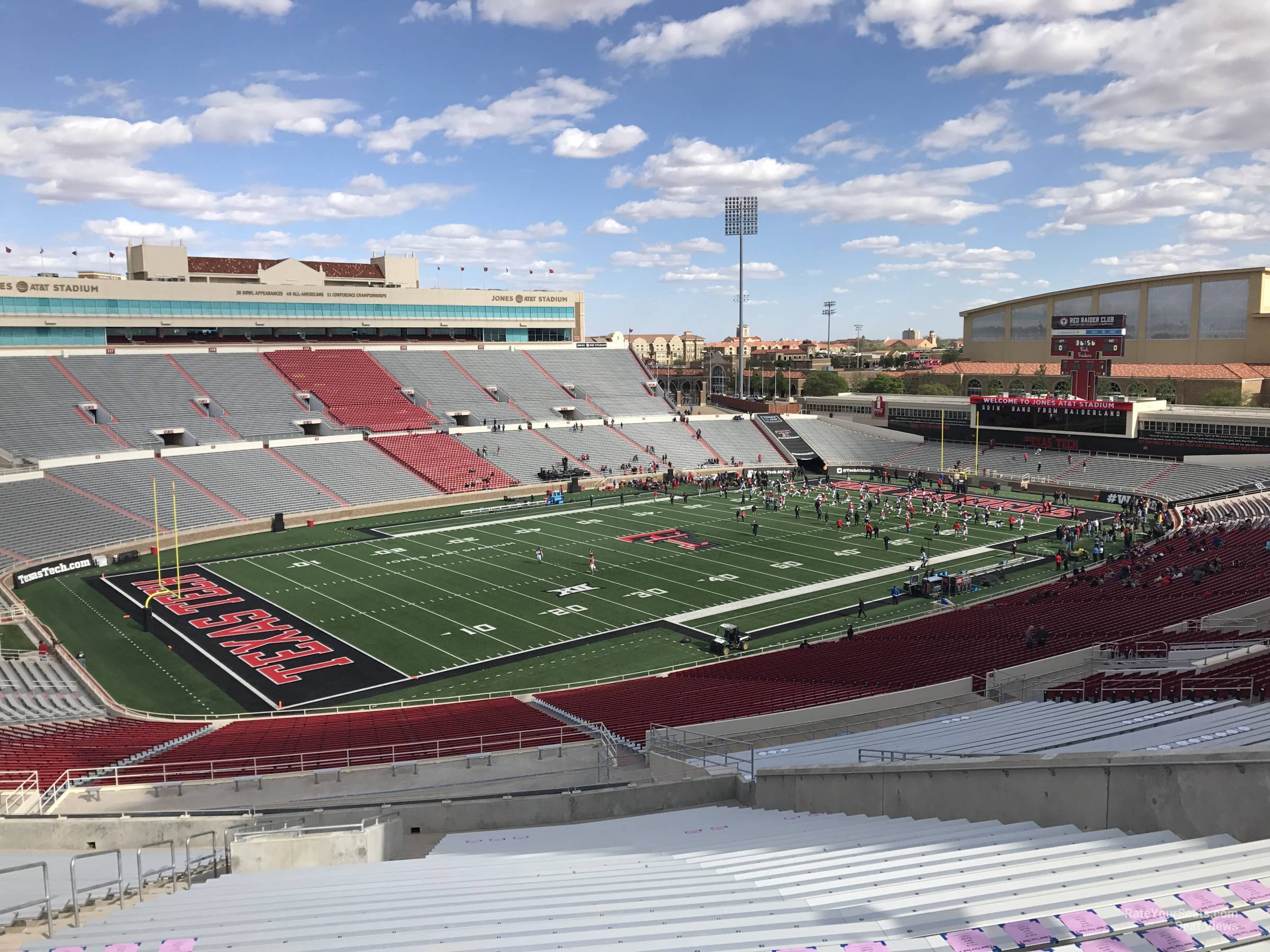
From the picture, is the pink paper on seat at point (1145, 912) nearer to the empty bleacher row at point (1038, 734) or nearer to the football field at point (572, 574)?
the empty bleacher row at point (1038, 734)

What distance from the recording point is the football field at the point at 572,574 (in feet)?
85.6

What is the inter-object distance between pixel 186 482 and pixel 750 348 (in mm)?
151229

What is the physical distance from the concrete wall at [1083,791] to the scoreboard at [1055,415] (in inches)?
1911

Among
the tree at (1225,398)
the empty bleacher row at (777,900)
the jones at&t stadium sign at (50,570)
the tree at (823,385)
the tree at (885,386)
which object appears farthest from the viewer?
the tree at (823,385)

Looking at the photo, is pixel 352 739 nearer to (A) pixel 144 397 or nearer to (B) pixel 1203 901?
(B) pixel 1203 901

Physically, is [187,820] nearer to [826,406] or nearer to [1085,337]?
[1085,337]

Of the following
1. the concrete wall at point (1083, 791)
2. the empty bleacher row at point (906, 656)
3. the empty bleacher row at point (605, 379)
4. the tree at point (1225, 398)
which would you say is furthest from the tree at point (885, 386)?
the concrete wall at point (1083, 791)

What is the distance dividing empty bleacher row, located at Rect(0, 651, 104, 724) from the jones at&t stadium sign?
951cm

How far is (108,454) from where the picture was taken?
41406 millimetres

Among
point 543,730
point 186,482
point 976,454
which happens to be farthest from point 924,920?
point 976,454

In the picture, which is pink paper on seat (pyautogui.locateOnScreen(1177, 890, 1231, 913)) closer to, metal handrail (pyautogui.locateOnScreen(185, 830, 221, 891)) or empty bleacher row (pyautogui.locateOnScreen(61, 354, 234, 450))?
metal handrail (pyautogui.locateOnScreen(185, 830, 221, 891))

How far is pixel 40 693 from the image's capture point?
66.3 ft

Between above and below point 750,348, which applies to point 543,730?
below

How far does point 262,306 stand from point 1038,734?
198ft
